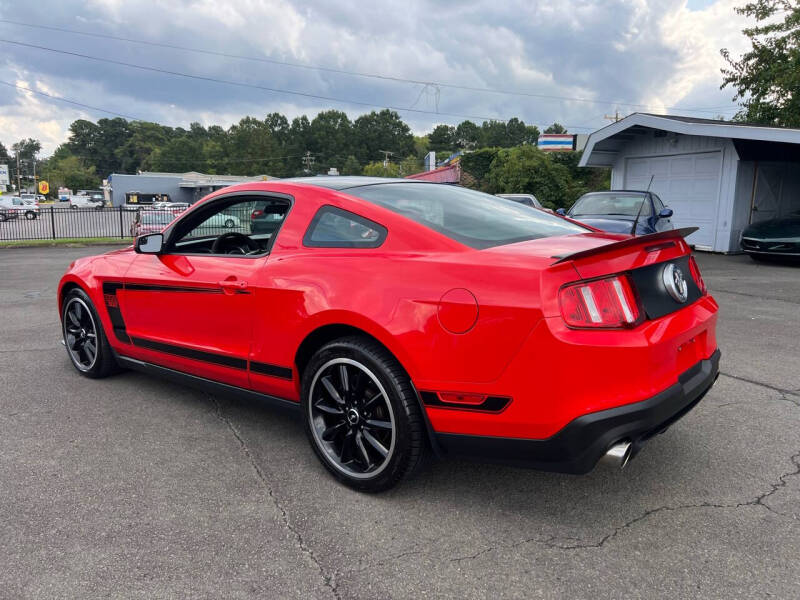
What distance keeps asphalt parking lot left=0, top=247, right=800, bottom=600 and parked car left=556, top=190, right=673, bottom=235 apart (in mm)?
6015

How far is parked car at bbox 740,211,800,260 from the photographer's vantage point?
11.8 m

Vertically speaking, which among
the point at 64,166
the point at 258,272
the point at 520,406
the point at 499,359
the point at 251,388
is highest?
the point at 64,166

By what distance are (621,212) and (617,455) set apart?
9616 millimetres

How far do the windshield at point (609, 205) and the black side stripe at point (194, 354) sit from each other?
886cm

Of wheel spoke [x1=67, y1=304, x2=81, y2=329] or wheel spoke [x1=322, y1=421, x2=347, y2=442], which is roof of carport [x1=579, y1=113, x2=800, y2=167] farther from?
wheel spoke [x1=67, y1=304, x2=81, y2=329]

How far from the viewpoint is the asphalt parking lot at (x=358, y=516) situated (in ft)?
7.14

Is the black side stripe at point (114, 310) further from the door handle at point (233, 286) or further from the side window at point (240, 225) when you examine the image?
the door handle at point (233, 286)

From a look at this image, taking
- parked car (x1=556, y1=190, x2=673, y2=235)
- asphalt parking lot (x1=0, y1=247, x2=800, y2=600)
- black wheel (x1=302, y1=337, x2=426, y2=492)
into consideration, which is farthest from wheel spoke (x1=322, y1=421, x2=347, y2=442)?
parked car (x1=556, y1=190, x2=673, y2=235)

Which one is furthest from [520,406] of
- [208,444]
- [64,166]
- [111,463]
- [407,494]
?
[64,166]

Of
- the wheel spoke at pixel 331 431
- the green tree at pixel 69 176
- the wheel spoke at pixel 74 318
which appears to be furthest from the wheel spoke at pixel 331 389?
the green tree at pixel 69 176

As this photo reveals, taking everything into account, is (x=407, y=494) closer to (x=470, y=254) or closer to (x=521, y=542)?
(x=521, y=542)

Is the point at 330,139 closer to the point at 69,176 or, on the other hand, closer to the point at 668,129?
the point at 69,176

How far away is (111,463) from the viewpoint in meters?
3.17

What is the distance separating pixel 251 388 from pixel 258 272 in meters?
0.67
